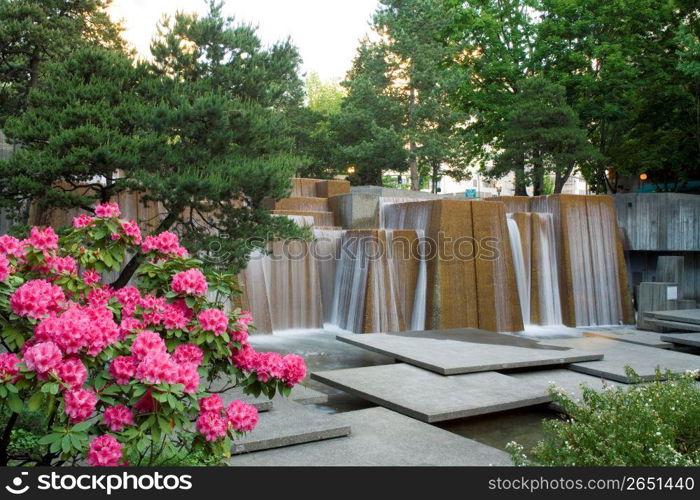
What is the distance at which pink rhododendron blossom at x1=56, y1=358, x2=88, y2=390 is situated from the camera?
2889 mm

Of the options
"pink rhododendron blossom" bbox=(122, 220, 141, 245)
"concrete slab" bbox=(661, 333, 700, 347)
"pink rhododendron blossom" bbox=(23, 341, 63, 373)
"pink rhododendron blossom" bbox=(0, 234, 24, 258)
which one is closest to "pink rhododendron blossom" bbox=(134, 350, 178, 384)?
"pink rhododendron blossom" bbox=(23, 341, 63, 373)

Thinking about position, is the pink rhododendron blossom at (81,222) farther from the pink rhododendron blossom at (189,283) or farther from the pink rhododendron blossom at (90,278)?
the pink rhododendron blossom at (189,283)

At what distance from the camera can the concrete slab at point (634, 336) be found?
12.7 meters

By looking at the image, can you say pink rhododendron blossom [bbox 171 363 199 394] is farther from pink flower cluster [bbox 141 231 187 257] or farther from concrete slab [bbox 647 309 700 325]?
concrete slab [bbox 647 309 700 325]

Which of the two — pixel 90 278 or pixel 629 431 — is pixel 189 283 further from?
pixel 629 431

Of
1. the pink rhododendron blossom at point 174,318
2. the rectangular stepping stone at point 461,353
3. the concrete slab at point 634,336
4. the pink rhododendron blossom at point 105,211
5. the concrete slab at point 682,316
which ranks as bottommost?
the concrete slab at point 634,336

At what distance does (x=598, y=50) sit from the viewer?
24.9 meters

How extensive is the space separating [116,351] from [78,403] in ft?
Result: 1.53

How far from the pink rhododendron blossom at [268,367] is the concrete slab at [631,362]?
5969 mm

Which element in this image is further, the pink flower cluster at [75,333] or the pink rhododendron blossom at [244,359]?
the pink rhododendron blossom at [244,359]

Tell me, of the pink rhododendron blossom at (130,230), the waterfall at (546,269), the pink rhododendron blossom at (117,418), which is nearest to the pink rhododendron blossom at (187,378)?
the pink rhododendron blossom at (117,418)

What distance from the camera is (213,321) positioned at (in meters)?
3.65
